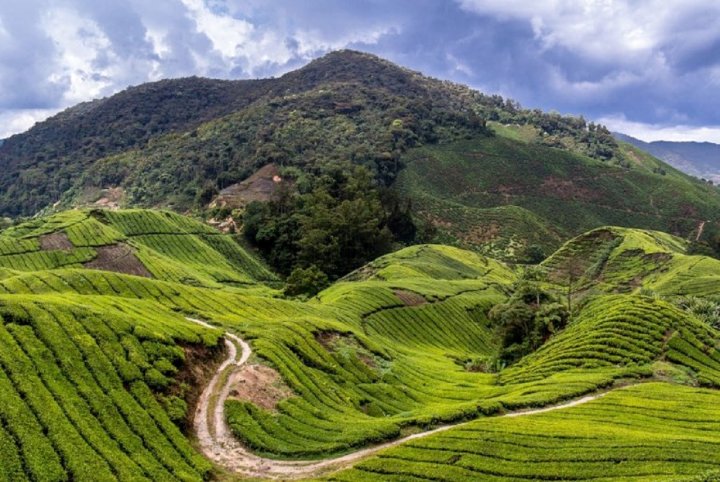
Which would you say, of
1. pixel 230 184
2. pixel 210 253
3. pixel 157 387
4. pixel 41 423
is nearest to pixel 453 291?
pixel 210 253

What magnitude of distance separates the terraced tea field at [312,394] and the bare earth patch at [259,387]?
101 mm

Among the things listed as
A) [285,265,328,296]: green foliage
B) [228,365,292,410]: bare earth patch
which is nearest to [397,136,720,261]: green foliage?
[285,265,328,296]: green foliage

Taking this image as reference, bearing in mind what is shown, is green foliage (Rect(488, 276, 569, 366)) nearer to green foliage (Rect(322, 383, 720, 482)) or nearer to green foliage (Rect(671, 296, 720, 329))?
green foliage (Rect(671, 296, 720, 329))

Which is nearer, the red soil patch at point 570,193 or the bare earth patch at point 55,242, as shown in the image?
the bare earth patch at point 55,242

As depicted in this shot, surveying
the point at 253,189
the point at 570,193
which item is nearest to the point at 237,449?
the point at 253,189

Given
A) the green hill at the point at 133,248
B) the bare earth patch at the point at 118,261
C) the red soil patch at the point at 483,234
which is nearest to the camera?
the green hill at the point at 133,248

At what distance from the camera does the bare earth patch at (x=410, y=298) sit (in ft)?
235

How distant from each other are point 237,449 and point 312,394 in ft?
25.1

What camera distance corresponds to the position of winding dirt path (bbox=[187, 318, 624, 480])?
24.2 metres

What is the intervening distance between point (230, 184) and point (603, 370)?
15928 cm

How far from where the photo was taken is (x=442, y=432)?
2744cm

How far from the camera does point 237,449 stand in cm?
2594

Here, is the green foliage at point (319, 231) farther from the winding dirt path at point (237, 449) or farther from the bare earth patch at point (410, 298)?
the winding dirt path at point (237, 449)

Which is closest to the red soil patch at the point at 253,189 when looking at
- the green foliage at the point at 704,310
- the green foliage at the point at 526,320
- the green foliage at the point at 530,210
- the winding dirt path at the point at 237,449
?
the green foliage at the point at 530,210
